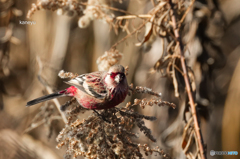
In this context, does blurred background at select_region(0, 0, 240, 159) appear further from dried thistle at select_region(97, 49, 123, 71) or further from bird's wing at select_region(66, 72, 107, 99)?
bird's wing at select_region(66, 72, 107, 99)

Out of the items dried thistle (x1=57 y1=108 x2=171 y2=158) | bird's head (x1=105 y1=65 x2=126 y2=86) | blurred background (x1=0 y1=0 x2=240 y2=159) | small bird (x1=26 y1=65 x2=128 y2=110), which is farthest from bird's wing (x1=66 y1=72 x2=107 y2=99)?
blurred background (x1=0 y1=0 x2=240 y2=159)

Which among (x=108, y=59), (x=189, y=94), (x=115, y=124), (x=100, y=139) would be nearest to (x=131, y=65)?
(x=108, y=59)

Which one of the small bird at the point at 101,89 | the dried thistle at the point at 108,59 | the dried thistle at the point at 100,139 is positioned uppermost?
the dried thistle at the point at 108,59

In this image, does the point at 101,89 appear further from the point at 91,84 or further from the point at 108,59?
the point at 108,59

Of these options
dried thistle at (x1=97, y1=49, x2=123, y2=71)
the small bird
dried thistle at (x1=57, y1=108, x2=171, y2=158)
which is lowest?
dried thistle at (x1=57, y1=108, x2=171, y2=158)

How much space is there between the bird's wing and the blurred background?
77 centimetres

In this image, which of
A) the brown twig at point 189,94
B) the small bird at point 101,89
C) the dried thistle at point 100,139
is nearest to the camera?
the dried thistle at point 100,139

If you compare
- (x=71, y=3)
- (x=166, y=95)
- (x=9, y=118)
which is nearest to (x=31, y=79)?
(x=9, y=118)

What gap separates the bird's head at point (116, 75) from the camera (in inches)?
65.7

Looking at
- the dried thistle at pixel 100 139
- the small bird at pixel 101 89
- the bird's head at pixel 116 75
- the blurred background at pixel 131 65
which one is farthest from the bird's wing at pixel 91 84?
the blurred background at pixel 131 65

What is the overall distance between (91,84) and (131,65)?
1.41 meters

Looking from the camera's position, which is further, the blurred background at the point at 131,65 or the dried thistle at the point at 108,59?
the blurred background at the point at 131,65

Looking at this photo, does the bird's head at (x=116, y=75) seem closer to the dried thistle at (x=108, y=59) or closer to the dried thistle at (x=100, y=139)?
the dried thistle at (x=108, y=59)

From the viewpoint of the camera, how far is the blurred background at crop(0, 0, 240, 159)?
254 centimetres
